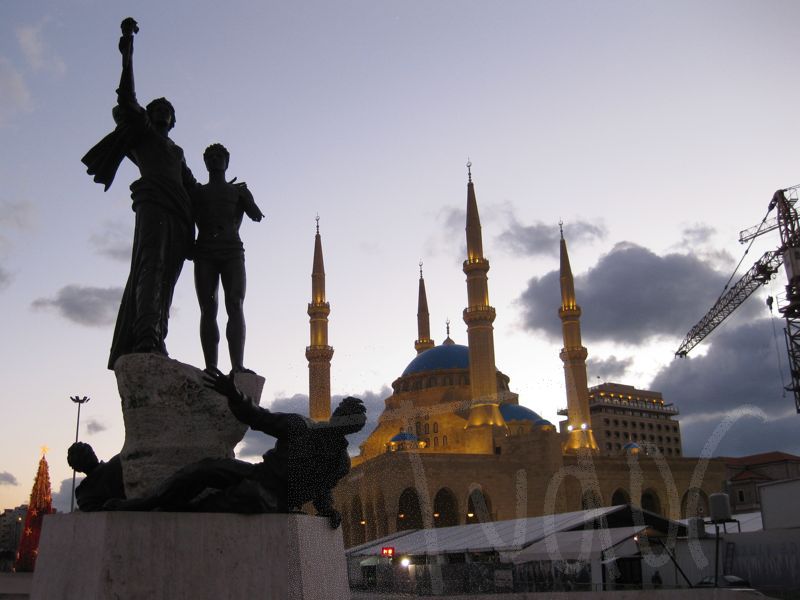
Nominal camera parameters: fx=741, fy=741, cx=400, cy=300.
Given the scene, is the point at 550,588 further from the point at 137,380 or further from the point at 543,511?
the point at 543,511

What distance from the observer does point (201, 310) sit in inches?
253

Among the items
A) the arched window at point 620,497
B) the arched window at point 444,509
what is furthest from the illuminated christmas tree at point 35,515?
the arched window at point 620,497

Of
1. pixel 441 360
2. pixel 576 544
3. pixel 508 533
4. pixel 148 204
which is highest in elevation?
pixel 441 360

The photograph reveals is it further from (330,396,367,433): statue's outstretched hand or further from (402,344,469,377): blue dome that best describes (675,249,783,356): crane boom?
(330,396,367,433): statue's outstretched hand

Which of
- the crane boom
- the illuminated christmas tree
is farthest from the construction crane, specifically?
the illuminated christmas tree

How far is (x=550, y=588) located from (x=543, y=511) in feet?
91.4

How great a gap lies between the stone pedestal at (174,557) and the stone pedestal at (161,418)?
26.7 inches

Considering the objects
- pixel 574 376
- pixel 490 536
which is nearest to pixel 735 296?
pixel 574 376

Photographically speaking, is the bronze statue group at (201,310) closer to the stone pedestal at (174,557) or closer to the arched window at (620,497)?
the stone pedestal at (174,557)

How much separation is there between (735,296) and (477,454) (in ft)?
103

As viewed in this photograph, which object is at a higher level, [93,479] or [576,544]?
[93,479]

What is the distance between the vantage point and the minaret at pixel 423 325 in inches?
2840

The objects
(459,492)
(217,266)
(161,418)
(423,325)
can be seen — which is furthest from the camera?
(423,325)

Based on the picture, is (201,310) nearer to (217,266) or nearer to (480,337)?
(217,266)
